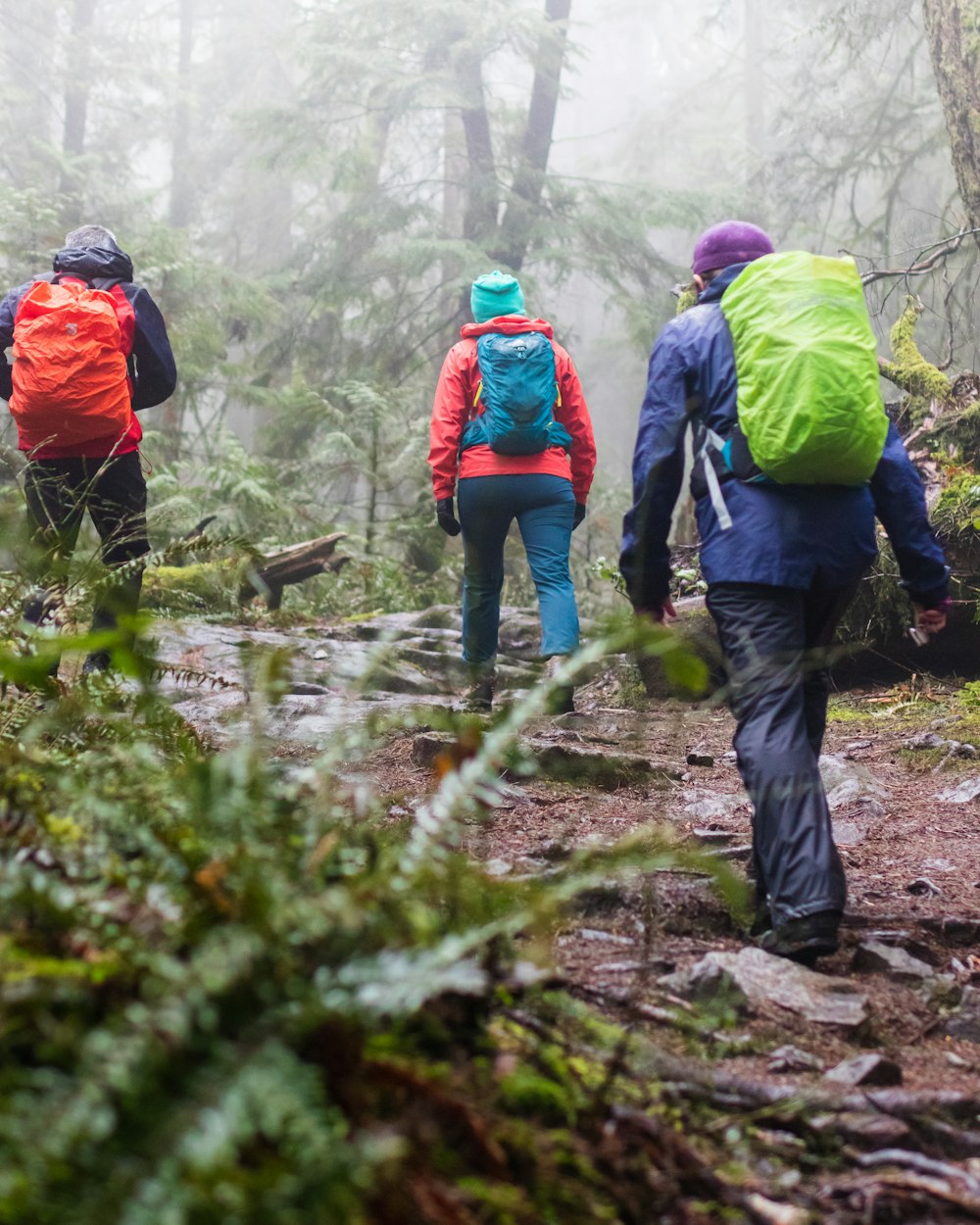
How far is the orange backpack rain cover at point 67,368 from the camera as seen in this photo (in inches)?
187

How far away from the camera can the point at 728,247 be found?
3430 mm

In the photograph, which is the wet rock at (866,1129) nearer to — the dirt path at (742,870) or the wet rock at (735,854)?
the dirt path at (742,870)

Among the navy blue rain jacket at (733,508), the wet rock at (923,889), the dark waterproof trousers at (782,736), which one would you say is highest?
the navy blue rain jacket at (733,508)

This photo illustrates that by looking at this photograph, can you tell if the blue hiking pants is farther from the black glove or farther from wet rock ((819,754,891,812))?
wet rock ((819,754,891,812))

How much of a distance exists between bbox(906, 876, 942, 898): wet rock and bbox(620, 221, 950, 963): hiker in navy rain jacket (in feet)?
1.81

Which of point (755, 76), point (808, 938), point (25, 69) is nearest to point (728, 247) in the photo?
point (808, 938)

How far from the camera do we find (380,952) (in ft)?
3.66

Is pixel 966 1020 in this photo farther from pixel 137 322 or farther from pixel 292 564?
pixel 292 564

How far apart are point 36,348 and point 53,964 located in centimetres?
437

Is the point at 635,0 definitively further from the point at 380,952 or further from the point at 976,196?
the point at 380,952

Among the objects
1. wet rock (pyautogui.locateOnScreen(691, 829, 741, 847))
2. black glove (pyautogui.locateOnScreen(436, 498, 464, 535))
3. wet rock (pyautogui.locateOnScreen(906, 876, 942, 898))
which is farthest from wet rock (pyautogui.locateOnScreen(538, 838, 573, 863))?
black glove (pyautogui.locateOnScreen(436, 498, 464, 535))

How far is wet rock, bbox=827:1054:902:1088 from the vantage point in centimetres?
194

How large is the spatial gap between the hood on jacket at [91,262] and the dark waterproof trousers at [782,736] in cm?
367

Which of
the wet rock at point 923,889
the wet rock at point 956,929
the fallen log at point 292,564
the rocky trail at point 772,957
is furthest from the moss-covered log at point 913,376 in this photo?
the wet rock at point 956,929
